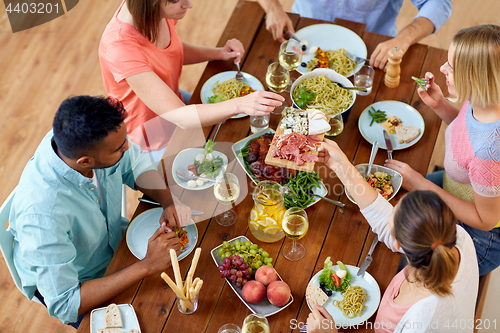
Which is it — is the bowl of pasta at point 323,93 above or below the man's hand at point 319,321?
above

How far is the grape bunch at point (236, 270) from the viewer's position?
1.65 m

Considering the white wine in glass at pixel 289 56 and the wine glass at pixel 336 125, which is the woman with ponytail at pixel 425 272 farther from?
the white wine in glass at pixel 289 56

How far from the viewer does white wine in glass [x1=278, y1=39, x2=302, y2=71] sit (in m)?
2.36

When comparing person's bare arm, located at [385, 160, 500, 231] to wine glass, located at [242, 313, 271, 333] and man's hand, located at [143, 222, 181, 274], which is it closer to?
wine glass, located at [242, 313, 271, 333]

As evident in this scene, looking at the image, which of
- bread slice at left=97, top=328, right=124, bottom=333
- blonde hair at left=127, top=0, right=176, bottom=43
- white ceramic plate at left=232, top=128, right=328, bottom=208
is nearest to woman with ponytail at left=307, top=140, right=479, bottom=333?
white ceramic plate at left=232, top=128, right=328, bottom=208

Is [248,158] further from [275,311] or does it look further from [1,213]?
[1,213]

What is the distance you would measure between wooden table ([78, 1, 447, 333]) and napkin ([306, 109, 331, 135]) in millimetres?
213

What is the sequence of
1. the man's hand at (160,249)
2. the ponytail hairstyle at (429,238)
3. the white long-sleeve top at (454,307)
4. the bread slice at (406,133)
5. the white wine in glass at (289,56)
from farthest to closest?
1. the white wine in glass at (289,56)
2. the bread slice at (406,133)
3. the man's hand at (160,249)
4. the white long-sleeve top at (454,307)
5. the ponytail hairstyle at (429,238)

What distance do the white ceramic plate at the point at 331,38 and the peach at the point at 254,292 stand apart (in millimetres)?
1359

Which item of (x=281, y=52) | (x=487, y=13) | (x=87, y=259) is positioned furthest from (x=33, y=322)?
(x=487, y=13)

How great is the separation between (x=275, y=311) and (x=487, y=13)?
416 cm

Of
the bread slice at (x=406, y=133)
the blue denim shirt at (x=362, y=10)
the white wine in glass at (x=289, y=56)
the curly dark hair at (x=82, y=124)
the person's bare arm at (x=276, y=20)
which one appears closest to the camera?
the curly dark hair at (x=82, y=124)

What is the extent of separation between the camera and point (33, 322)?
2.77 meters

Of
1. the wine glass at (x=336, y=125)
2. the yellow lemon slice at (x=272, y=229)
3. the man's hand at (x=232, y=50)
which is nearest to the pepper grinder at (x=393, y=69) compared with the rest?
the wine glass at (x=336, y=125)
